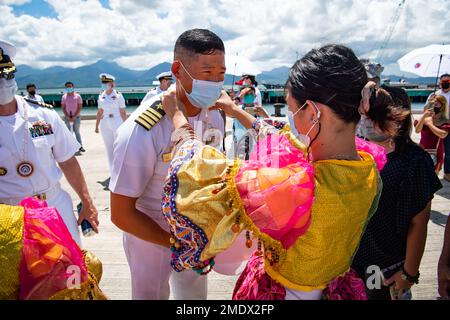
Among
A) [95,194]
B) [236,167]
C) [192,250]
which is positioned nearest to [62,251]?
[192,250]

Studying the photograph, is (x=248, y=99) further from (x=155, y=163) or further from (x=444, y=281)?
(x=444, y=281)

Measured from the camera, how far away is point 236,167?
125 centimetres

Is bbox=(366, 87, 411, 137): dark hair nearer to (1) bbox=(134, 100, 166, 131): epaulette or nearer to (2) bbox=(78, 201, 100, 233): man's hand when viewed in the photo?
(1) bbox=(134, 100, 166, 131): epaulette

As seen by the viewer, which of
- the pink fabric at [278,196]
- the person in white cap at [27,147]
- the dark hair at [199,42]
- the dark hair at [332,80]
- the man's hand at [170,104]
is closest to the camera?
the pink fabric at [278,196]

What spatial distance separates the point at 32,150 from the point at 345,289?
2.16m

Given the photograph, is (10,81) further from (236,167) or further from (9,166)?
(236,167)

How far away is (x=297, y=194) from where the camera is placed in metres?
1.16

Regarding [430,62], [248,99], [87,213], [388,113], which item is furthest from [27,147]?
[430,62]

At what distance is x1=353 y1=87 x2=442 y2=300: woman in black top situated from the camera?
188cm

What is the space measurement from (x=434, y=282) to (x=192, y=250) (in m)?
3.06

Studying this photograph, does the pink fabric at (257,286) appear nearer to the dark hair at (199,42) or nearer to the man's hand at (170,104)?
the man's hand at (170,104)

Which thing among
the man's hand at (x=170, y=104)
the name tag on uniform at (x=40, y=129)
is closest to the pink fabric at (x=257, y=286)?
the man's hand at (x=170, y=104)

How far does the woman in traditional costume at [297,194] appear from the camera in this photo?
1192 mm

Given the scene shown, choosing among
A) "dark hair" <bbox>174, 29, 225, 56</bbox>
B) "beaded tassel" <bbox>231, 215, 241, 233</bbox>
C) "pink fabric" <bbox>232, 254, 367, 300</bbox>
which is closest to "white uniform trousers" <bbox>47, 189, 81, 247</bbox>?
"dark hair" <bbox>174, 29, 225, 56</bbox>
